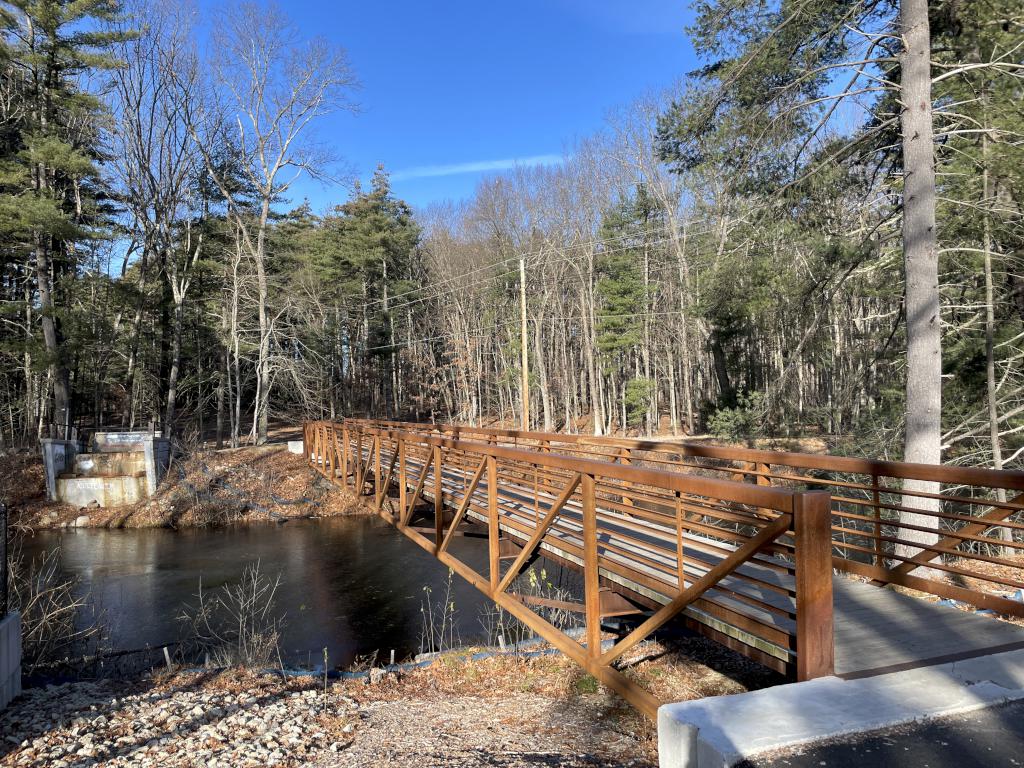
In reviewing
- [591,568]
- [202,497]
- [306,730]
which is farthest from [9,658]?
[202,497]

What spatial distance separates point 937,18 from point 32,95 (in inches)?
963

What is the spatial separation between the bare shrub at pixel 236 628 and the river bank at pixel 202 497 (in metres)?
6.63

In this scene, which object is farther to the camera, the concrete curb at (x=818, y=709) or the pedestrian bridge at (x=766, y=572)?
the pedestrian bridge at (x=766, y=572)

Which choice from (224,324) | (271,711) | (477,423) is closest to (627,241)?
(477,423)

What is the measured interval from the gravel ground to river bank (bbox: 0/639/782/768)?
1 cm

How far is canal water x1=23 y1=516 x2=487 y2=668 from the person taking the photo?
32.2 ft

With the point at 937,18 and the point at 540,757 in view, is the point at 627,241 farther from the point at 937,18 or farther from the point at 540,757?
the point at 540,757

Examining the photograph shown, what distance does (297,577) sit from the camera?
13.3 metres

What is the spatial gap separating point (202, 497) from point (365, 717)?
16.9m

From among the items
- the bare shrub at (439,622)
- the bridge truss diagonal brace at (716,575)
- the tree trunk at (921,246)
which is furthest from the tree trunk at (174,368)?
the bridge truss diagonal brace at (716,575)

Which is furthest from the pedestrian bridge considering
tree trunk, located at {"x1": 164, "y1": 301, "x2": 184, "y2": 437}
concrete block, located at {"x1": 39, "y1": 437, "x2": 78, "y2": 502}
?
tree trunk, located at {"x1": 164, "y1": 301, "x2": 184, "y2": 437}

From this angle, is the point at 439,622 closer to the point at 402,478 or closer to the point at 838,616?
the point at 402,478

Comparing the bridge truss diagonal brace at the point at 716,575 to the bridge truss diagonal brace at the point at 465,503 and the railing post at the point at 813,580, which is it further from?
the bridge truss diagonal brace at the point at 465,503

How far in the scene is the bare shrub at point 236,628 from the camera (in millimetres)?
8031
